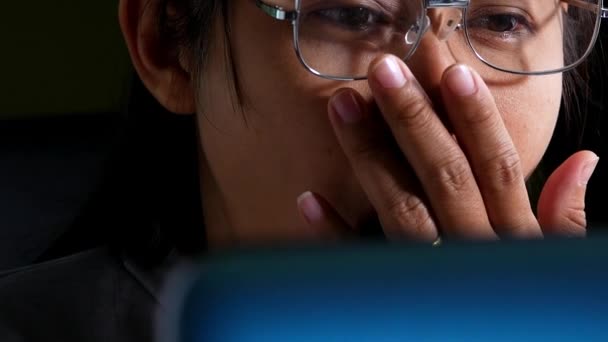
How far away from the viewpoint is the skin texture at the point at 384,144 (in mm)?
729

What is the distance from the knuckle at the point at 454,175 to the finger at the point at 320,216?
91 mm

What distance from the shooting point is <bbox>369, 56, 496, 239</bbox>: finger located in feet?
2.33

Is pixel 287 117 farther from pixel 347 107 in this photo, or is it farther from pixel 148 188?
pixel 148 188

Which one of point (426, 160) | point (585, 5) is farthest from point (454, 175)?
point (585, 5)

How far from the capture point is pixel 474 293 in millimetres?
156

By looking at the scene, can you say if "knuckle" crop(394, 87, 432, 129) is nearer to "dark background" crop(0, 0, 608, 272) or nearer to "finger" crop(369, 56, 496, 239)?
"finger" crop(369, 56, 496, 239)

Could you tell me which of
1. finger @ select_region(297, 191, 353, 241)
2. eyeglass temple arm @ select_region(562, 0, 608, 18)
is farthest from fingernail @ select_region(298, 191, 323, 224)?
eyeglass temple arm @ select_region(562, 0, 608, 18)

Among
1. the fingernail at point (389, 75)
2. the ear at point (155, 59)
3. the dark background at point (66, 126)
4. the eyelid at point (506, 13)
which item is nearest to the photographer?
the fingernail at point (389, 75)

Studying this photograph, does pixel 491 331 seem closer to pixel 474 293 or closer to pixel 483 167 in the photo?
pixel 474 293

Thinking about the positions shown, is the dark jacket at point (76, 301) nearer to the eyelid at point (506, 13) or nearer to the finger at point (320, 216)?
the finger at point (320, 216)

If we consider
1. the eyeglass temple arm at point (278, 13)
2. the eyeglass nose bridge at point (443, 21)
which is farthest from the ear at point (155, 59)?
the eyeglass nose bridge at point (443, 21)

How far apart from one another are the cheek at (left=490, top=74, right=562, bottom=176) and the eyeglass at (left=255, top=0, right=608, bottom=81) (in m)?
0.02

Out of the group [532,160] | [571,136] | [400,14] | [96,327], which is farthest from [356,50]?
[571,136]

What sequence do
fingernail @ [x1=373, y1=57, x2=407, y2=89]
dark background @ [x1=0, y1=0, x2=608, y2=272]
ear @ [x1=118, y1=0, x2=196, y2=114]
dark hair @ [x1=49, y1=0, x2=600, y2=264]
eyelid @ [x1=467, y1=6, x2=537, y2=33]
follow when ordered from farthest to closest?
dark background @ [x1=0, y1=0, x2=608, y2=272], dark hair @ [x1=49, y1=0, x2=600, y2=264], ear @ [x1=118, y1=0, x2=196, y2=114], eyelid @ [x1=467, y1=6, x2=537, y2=33], fingernail @ [x1=373, y1=57, x2=407, y2=89]
